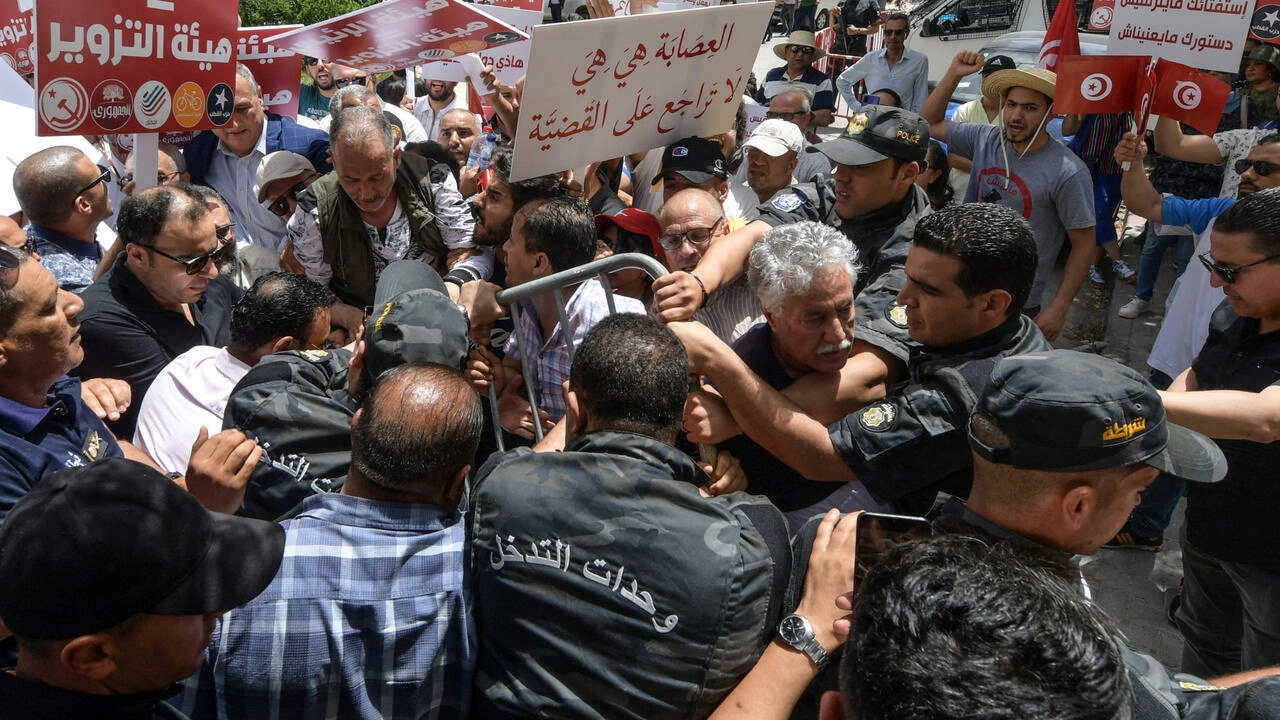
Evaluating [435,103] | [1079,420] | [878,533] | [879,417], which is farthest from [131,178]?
[1079,420]

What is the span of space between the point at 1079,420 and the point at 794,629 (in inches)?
26.4

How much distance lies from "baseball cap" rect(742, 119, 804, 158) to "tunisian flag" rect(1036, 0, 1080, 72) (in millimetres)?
1735

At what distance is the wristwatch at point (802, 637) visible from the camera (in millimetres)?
1727

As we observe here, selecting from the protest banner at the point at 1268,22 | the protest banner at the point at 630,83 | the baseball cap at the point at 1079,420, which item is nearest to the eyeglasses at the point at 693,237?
the protest banner at the point at 630,83

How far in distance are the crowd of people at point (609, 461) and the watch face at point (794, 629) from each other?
0.01 meters

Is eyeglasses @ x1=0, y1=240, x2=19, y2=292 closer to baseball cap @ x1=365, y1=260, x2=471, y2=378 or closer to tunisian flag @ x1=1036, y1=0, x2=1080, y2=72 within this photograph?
baseball cap @ x1=365, y1=260, x2=471, y2=378

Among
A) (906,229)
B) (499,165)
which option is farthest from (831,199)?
(499,165)

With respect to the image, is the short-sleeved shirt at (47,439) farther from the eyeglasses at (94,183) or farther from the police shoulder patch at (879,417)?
the police shoulder patch at (879,417)

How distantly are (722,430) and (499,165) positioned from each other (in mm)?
1981

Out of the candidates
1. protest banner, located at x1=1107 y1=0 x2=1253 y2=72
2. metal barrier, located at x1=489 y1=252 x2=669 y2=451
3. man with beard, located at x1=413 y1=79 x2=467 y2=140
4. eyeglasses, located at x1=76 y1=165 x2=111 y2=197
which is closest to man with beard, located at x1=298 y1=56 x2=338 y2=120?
man with beard, located at x1=413 y1=79 x2=467 y2=140

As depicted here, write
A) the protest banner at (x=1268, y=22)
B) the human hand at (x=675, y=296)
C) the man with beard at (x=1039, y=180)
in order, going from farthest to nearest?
the protest banner at (x=1268, y=22) < the man with beard at (x=1039, y=180) < the human hand at (x=675, y=296)

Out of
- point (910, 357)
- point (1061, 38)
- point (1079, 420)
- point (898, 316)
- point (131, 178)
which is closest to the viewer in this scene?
point (1079, 420)

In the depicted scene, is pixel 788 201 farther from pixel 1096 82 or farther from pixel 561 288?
pixel 1096 82

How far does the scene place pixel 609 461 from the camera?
1835 mm
